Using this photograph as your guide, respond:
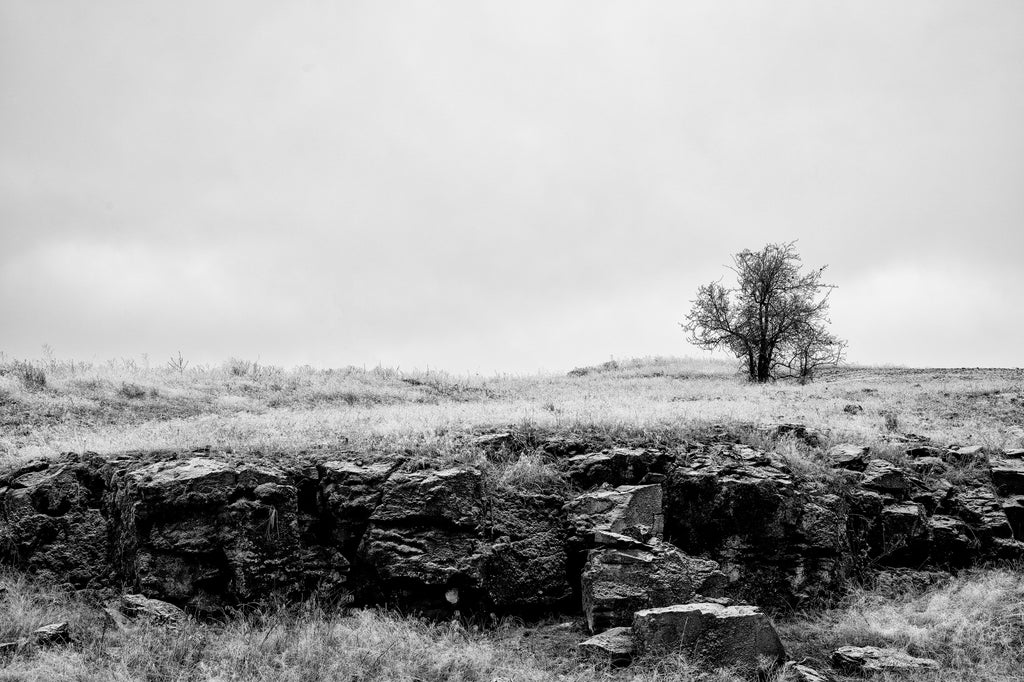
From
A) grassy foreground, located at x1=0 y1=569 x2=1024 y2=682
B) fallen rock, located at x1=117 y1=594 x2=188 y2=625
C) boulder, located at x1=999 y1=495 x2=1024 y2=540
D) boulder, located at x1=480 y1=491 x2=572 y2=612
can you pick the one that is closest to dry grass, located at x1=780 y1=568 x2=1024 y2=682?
grassy foreground, located at x1=0 y1=569 x2=1024 y2=682

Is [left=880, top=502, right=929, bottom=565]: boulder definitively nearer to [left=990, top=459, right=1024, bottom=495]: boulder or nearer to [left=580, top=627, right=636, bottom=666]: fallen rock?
[left=990, top=459, right=1024, bottom=495]: boulder

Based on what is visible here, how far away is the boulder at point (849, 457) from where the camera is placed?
38.9 feet

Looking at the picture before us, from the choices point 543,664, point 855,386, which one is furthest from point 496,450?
point 855,386

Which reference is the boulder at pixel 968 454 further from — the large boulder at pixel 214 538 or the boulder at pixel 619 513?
the large boulder at pixel 214 538

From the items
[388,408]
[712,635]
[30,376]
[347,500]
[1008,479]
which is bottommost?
[712,635]

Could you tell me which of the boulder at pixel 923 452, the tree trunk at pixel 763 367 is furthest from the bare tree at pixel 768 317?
the boulder at pixel 923 452

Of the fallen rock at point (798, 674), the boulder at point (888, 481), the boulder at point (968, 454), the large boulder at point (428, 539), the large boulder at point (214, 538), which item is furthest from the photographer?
the boulder at point (968, 454)

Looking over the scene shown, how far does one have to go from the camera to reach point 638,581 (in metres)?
8.94

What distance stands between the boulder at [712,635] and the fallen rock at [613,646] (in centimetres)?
12

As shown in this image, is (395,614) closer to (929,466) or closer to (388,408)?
(388,408)

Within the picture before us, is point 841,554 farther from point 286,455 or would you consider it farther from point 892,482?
point 286,455

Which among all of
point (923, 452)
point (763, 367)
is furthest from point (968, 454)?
point (763, 367)

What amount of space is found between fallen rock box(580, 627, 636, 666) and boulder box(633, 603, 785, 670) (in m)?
0.12

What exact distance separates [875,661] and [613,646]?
3.02 m
